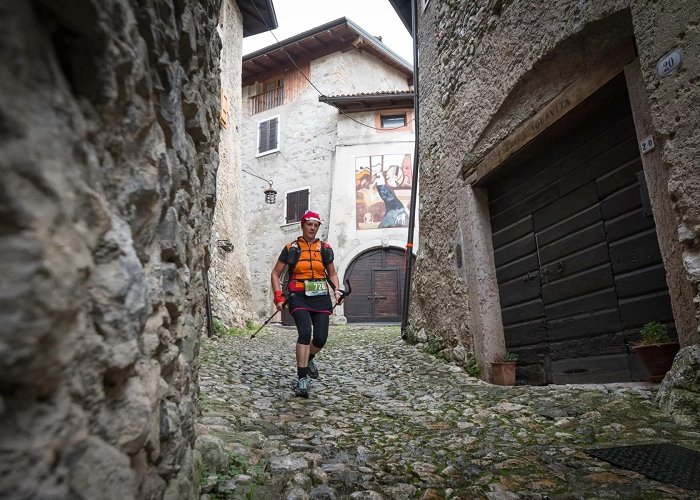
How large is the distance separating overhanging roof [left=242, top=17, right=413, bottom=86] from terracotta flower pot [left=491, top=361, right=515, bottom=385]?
51.8 ft

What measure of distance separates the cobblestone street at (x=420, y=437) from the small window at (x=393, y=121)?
44.7 feet

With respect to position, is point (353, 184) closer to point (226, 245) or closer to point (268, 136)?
point (268, 136)

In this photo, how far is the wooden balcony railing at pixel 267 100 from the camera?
19.9 metres

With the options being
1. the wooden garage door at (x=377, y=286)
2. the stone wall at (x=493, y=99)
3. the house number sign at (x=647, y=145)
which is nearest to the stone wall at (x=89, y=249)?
the stone wall at (x=493, y=99)

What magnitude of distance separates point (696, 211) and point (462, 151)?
10.4ft

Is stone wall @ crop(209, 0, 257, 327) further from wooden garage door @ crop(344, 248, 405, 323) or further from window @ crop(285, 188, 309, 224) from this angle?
wooden garage door @ crop(344, 248, 405, 323)

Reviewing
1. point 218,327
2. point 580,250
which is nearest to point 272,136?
point 218,327

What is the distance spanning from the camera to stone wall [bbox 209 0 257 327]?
11.2 metres

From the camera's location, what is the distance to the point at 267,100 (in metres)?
20.2

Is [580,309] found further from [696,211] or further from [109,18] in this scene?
[109,18]

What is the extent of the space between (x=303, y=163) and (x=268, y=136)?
2.28m

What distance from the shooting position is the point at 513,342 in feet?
16.7

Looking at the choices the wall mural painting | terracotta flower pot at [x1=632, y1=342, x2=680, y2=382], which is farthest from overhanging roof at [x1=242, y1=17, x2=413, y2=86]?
terracotta flower pot at [x1=632, y1=342, x2=680, y2=382]

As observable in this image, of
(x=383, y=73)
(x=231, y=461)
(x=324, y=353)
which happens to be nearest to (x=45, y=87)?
(x=231, y=461)
